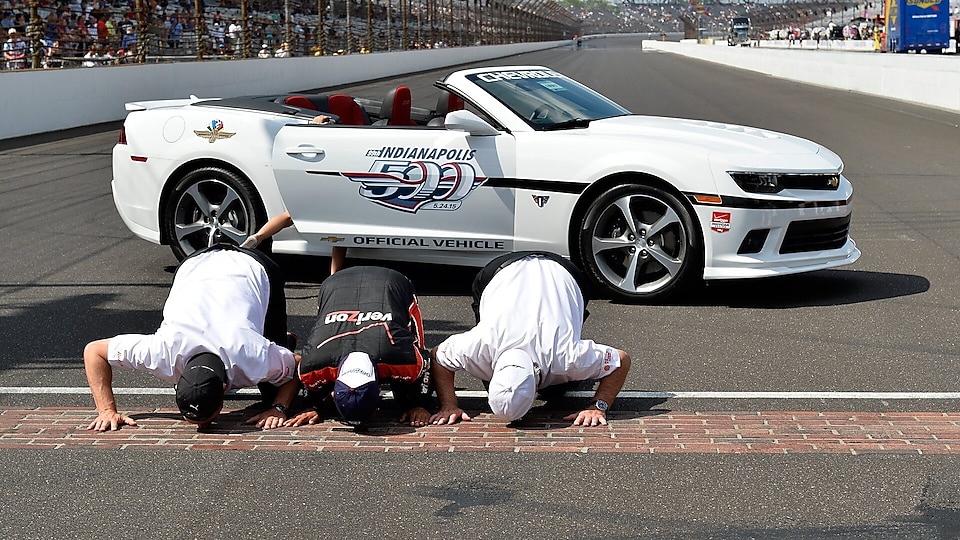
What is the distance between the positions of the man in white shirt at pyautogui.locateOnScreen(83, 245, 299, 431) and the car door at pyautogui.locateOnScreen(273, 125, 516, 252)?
2.17m

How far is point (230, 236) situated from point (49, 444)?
3391 mm

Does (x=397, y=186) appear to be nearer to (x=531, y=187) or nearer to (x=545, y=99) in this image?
(x=531, y=187)

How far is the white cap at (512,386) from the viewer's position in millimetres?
4906

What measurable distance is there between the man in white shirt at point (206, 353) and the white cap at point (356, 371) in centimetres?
44

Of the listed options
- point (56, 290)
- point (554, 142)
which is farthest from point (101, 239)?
point (554, 142)

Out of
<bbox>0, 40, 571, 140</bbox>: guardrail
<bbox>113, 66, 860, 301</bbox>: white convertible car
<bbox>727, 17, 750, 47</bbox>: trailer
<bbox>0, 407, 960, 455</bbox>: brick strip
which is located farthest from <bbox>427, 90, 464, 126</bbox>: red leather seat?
<bbox>727, 17, 750, 47</bbox>: trailer

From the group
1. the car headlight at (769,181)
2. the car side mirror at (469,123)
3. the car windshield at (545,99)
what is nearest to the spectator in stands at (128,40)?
the car windshield at (545,99)

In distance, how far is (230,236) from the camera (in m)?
8.23

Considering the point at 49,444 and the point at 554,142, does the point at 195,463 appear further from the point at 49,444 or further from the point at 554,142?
the point at 554,142

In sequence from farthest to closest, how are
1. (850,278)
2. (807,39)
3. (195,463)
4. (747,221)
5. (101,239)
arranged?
1. (807,39)
2. (101,239)
3. (850,278)
4. (747,221)
5. (195,463)

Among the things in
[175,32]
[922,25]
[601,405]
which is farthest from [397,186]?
[922,25]

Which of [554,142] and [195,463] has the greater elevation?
[554,142]

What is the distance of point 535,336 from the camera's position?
5.14 metres

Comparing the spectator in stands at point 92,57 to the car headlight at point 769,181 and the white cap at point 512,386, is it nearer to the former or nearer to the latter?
the car headlight at point 769,181
